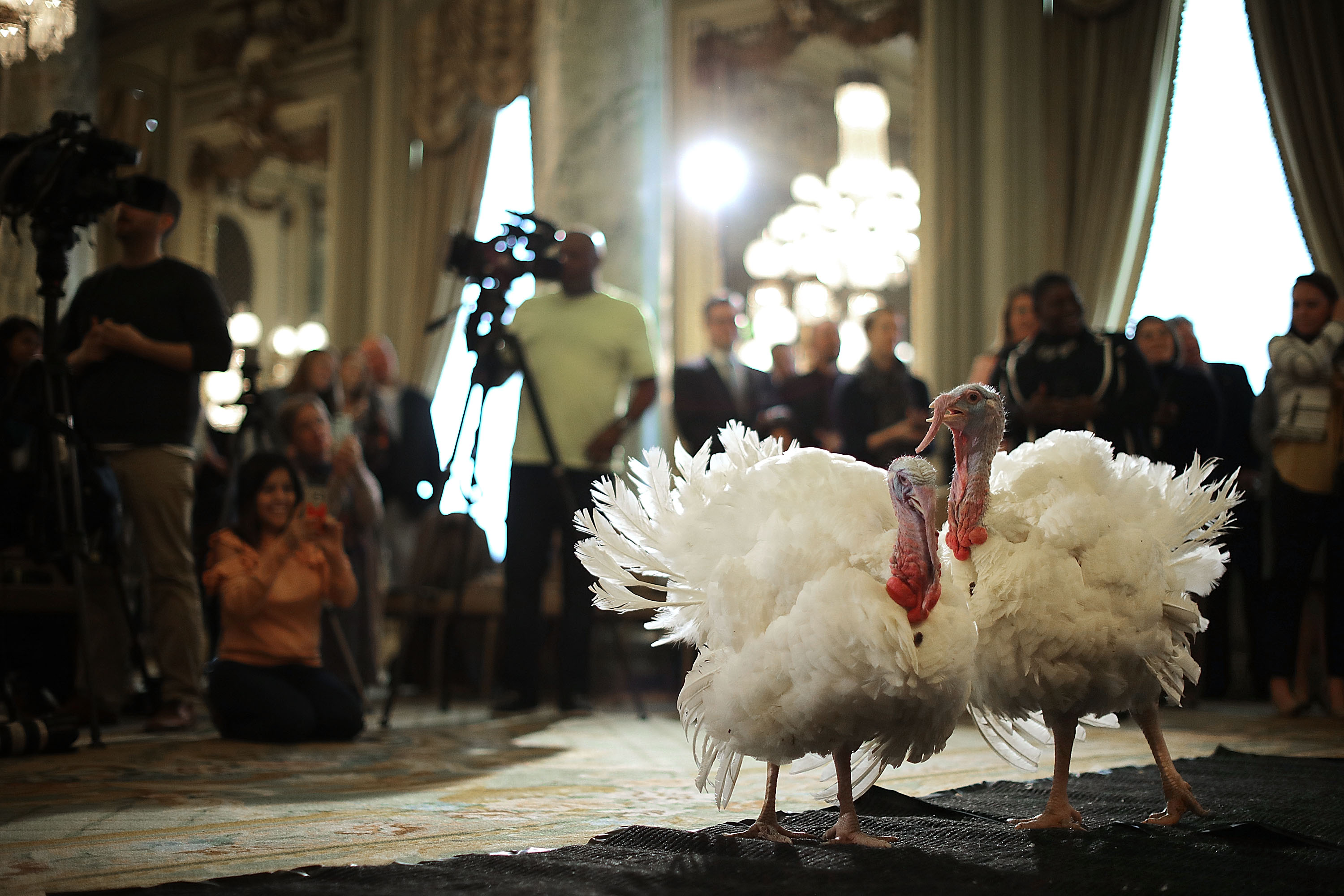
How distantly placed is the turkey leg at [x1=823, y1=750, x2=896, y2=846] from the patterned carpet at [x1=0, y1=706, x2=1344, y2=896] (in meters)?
0.44

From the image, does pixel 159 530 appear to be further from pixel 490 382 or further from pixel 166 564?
pixel 490 382

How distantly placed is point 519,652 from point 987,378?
2.54 meters

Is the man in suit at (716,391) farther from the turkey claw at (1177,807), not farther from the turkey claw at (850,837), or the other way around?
the turkey claw at (850,837)

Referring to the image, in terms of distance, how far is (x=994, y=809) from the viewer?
2.80 metres

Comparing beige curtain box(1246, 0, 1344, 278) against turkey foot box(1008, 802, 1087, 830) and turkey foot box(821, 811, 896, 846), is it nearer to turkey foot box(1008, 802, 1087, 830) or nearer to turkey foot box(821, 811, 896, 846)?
turkey foot box(1008, 802, 1087, 830)

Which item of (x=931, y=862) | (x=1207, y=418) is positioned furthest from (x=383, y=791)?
(x=1207, y=418)

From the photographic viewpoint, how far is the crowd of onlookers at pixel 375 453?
423 cm

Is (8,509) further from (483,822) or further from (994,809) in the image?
(994,809)

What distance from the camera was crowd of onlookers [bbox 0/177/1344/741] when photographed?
4.23 metres

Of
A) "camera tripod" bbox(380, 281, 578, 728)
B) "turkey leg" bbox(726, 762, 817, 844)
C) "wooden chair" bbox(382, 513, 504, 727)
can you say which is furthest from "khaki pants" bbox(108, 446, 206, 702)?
"turkey leg" bbox(726, 762, 817, 844)

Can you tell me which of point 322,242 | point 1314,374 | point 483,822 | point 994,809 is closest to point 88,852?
point 483,822

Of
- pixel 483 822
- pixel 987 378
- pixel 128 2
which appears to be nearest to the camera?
pixel 483 822

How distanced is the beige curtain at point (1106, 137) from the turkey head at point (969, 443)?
15.9 feet

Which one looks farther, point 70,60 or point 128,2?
point 128,2
